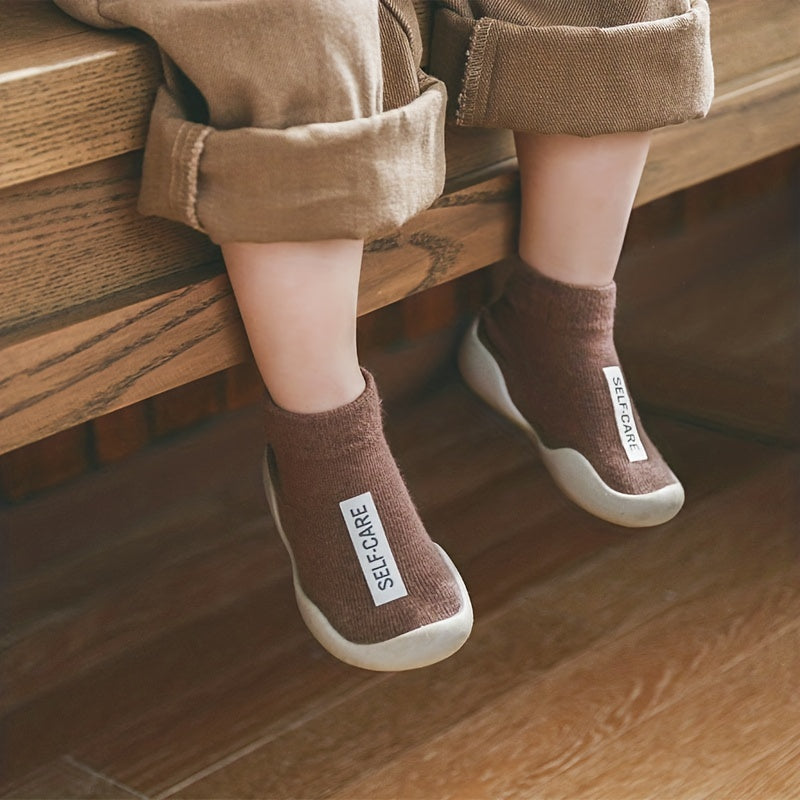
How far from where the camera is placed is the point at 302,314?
0.67 m

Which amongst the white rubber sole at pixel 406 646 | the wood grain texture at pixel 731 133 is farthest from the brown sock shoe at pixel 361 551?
the wood grain texture at pixel 731 133

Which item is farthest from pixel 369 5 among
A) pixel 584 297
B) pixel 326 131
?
pixel 584 297

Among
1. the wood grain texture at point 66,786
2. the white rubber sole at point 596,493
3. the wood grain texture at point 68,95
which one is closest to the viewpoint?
the wood grain texture at point 68,95

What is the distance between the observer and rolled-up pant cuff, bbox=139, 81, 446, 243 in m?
0.59

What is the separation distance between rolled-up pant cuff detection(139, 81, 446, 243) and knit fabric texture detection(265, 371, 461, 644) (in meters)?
0.14

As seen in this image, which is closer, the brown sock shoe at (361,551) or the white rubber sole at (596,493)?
the brown sock shoe at (361,551)

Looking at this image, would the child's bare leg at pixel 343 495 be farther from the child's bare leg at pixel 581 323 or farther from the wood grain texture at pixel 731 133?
the wood grain texture at pixel 731 133

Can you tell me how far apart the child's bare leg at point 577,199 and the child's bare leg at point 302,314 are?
18cm

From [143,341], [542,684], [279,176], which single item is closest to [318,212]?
[279,176]

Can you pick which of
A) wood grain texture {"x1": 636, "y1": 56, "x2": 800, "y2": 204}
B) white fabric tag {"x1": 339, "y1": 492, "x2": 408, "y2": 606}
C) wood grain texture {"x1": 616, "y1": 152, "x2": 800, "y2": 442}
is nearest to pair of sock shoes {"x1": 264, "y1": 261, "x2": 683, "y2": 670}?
white fabric tag {"x1": 339, "y1": 492, "x2": 408, "y2": 606}

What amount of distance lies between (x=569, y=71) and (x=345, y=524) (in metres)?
0.32

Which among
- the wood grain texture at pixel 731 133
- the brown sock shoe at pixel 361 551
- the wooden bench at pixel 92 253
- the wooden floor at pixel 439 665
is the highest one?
the wooden bench at pixel 92 253

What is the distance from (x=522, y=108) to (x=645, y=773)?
1.38ft

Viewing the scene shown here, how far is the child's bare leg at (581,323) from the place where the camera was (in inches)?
30.8
